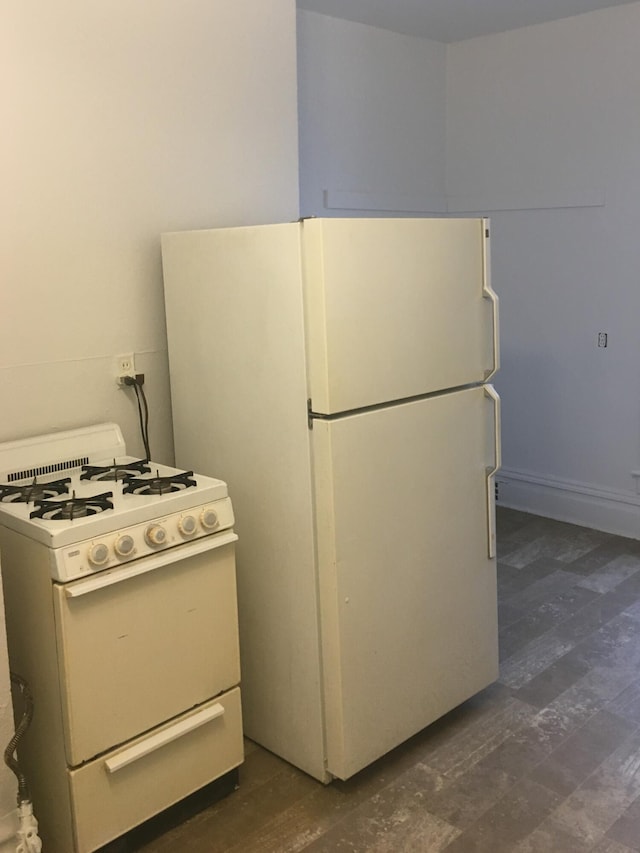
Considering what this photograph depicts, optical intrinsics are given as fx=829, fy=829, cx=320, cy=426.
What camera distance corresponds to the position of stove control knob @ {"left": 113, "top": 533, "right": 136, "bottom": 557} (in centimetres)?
197

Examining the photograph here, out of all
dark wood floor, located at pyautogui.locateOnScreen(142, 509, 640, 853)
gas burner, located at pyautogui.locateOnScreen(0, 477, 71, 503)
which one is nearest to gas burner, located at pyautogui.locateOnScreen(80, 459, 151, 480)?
gas burner, located at pyautogui.locateOnScreen(0, 477, 71, 503)

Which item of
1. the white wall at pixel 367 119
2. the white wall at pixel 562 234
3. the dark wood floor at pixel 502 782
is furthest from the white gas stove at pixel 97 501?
the white wall at pixel 562 234

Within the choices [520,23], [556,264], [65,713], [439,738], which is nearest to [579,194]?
[556,264]

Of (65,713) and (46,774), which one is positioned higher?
(65,713)

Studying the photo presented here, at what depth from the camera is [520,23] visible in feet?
13.6

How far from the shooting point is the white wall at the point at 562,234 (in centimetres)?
399

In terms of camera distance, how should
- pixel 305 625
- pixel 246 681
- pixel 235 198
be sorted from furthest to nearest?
pixel 235 198, pixel 246 681, pixel 305 625

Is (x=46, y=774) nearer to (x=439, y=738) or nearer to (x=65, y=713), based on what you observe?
(x=65, y=713)

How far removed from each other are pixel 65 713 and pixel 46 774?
0.25 m

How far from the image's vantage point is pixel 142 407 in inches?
108

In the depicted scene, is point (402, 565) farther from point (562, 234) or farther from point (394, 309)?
point (562, 234)

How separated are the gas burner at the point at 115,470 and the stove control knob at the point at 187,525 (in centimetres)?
30

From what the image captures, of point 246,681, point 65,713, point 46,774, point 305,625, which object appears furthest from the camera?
point 246,681

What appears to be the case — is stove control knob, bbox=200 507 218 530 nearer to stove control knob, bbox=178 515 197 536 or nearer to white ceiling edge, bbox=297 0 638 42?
stove control knob, bbox=178 515 197 536
